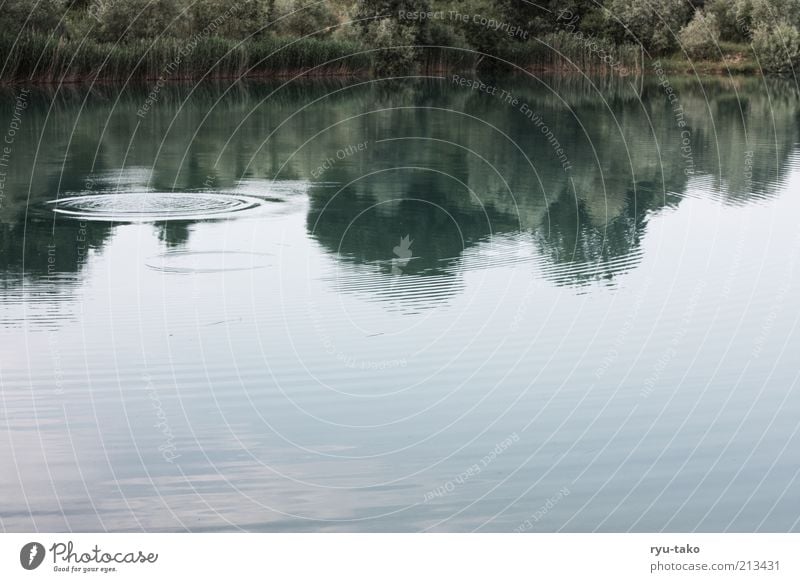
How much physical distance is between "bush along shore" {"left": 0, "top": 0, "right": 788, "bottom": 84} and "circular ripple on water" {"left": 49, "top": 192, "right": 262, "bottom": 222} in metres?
22.1

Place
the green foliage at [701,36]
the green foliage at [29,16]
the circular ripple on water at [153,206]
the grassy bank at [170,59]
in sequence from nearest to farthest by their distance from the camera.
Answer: the circular ripple on water at [153,206] < the green foliage at [29,16] < the grassy bank at [170,59] < the green foliage at [701,36]

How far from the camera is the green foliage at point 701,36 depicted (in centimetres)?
5919

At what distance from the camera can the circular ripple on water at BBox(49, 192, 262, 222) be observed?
63.1 ft

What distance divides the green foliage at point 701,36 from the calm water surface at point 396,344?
1358 inches

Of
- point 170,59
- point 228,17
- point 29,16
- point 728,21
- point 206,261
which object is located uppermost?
point 728,21

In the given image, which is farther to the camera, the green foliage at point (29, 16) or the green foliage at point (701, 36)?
the green foliage at point (701, 36)

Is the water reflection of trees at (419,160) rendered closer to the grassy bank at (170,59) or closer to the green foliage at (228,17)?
the grassy bank at (170,59)

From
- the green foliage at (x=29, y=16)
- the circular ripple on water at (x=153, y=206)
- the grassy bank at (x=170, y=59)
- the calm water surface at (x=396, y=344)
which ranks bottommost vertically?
the calm water surface at (x=396, y=344)

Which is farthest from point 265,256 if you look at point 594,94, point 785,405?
point 594,94

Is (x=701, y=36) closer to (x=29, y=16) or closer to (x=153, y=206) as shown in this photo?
(x=29, y=16)

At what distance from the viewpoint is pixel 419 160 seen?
26.9m

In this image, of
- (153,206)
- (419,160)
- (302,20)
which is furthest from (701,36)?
(153,206)

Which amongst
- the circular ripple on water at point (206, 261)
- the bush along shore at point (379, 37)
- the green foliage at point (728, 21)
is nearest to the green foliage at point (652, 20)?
the bush along shore at point (379, 37)

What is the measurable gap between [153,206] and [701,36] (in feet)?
153
